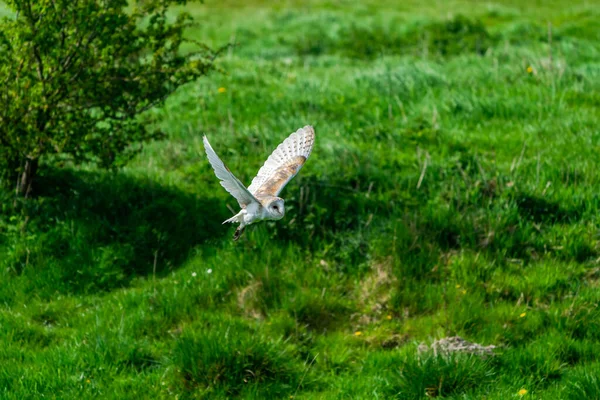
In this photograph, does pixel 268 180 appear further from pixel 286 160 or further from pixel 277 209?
pixel 277 209

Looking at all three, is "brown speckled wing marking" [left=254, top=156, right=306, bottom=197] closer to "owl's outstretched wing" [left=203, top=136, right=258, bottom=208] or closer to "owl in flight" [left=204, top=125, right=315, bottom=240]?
"owl in flight" [left=204, top=125, right=315, bottom=240]

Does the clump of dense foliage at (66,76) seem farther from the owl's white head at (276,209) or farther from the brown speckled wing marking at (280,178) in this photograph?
the owl's white head at (276,209)

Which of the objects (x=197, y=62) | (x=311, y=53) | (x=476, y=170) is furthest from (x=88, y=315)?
(x=311, y=53)

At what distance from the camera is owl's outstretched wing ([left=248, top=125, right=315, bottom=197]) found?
5.27 m

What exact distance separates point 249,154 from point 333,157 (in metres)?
1.08

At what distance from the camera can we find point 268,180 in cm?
532

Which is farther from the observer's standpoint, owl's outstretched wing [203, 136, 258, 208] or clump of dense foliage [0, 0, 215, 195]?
clump of dense foliage [0, 0, 215, 195]

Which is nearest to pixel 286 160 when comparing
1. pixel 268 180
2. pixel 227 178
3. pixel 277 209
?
pixel 268 180

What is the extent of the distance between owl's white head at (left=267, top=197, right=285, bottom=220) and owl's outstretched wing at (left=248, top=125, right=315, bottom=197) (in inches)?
21.6

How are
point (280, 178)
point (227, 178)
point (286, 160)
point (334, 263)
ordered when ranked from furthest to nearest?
point (334, 263), point (286, 160), point (280, 178), point (227, 178)

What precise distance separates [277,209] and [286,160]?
42.6 inches

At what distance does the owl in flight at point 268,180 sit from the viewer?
4.18 metres

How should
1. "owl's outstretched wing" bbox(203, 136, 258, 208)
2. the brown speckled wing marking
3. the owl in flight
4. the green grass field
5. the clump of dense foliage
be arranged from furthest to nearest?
1. the clump of dense foliage
2. the green grass field
3. the brown speckled wing marking
4. the owl in flight
5. "owl's outstretched wing" bbox(203, 136, 258, 208)

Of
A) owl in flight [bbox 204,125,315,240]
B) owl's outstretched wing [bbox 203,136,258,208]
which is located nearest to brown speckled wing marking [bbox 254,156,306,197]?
owl in flight [bbox 204,125,315,240]
